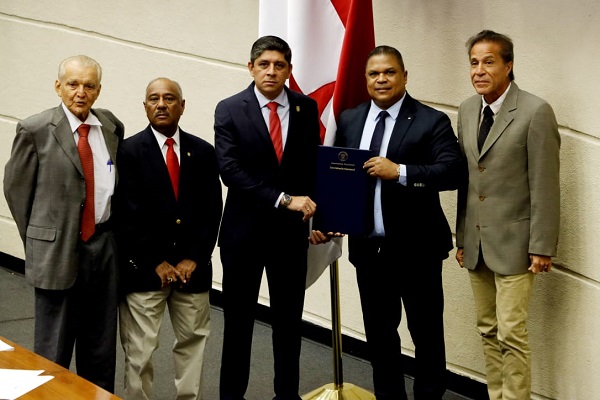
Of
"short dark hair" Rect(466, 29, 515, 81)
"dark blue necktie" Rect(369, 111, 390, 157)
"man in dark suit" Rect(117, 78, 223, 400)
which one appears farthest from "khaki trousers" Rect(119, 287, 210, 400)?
"short dark hair" Rect(466, 29, 515, 81)

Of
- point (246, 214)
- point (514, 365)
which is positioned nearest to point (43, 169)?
point (246, 214)

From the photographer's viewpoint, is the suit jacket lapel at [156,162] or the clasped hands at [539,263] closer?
the clasped hands at [539,263]

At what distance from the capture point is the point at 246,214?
13.8 feet

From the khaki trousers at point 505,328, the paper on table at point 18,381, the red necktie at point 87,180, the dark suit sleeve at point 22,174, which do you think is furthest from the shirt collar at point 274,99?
the paper on table at point 18,381

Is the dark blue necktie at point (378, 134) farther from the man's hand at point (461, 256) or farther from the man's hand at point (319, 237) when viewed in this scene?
the man's hand at point (461, 256)

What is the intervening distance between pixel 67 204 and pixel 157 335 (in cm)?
69

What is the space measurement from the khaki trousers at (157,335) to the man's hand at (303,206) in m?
0.57

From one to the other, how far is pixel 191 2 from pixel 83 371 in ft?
8.35

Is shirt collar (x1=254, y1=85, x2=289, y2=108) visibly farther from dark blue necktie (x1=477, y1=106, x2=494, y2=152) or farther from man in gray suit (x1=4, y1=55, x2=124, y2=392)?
dark blue necktie (x1=477, y1=106, x2=494, y2=152)

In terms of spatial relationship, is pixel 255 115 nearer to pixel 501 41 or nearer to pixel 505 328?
pixel 501 41

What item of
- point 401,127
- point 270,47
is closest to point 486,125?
point 401,127

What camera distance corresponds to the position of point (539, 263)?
159 inches

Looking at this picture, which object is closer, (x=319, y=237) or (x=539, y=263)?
(x=539, y=263)

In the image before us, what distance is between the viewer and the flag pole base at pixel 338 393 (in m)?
4.59
